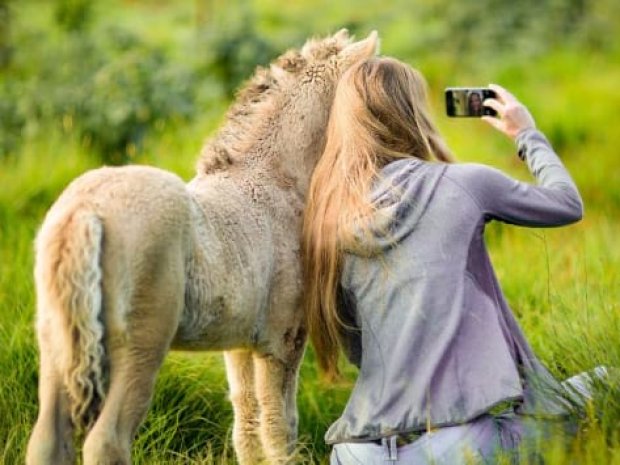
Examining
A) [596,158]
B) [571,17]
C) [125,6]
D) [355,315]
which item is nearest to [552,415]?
[355,315]

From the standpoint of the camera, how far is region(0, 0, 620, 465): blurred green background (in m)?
4.42

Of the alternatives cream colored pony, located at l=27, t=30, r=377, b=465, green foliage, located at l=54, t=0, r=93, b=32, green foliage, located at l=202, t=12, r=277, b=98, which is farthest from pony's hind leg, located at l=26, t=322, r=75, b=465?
green foliage, located at l=54, t=0, r=93, b=32

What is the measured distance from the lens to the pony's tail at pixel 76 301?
118 inches

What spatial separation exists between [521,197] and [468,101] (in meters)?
0.49

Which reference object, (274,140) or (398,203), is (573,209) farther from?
(274,140)

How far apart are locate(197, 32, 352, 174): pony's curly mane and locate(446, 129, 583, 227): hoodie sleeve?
765mm

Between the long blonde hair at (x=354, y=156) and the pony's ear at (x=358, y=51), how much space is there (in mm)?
265

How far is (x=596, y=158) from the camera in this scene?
28.9ft

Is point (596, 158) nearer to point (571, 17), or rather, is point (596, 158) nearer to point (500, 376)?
point (571, 17)

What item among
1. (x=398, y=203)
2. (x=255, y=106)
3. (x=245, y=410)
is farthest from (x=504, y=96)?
(x=245, y=410)

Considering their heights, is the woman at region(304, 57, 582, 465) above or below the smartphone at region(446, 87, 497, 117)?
below

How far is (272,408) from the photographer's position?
3854 millimetres

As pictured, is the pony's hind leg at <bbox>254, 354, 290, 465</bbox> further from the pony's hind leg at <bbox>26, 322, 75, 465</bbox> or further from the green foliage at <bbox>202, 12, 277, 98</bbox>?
the green foliage at <bbox>202, 12, 277, 98</bbox>

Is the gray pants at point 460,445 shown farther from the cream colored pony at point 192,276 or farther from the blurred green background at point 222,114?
the cream colored pony at point 192,276
